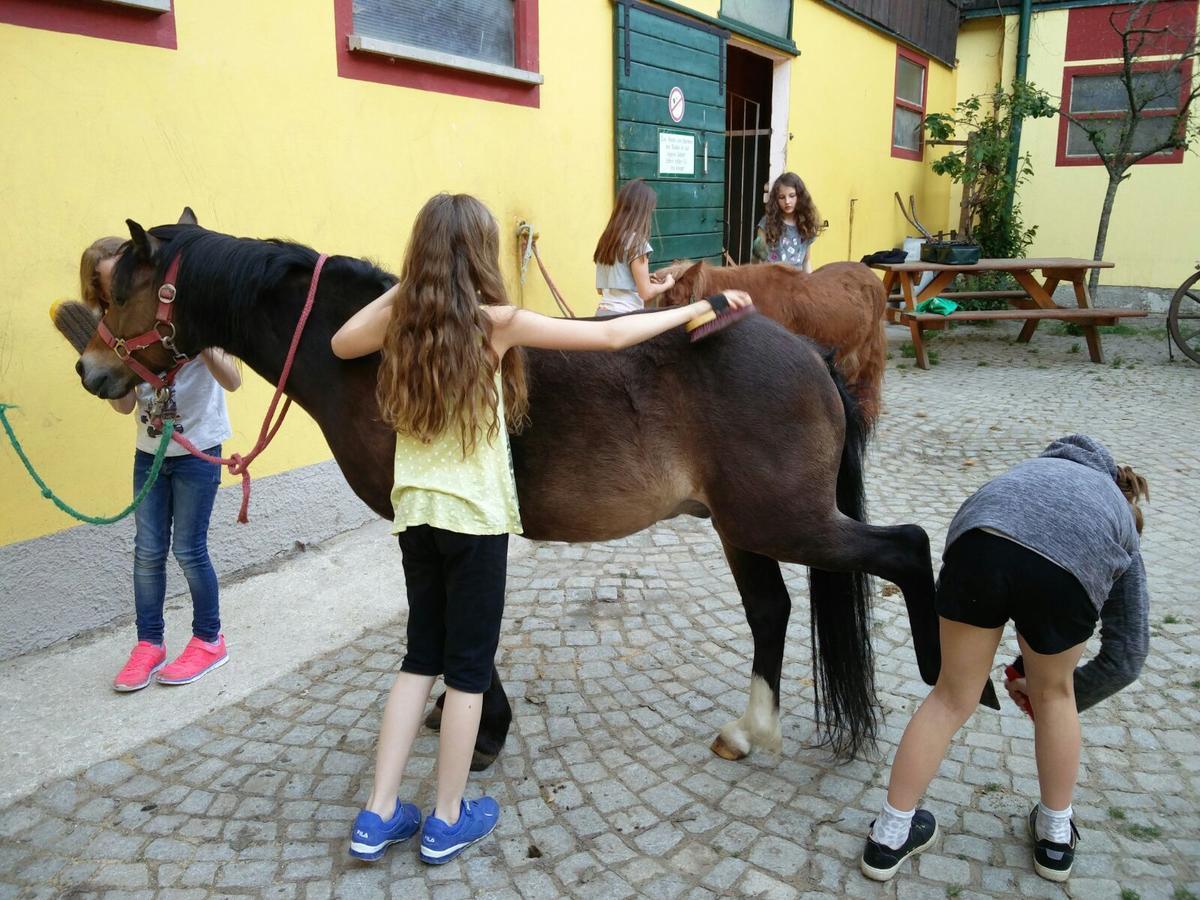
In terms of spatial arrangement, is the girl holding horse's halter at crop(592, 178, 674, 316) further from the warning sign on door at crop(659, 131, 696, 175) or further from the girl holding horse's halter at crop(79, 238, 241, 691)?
the girl holding horse's halter at crop(79, 238, 241, 691)

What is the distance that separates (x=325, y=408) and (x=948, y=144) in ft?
41.6

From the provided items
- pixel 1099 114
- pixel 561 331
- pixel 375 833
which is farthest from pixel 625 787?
pixel 1099 114

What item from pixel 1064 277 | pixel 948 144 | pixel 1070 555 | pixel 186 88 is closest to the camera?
pixel 1070 555

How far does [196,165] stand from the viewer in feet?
12.1

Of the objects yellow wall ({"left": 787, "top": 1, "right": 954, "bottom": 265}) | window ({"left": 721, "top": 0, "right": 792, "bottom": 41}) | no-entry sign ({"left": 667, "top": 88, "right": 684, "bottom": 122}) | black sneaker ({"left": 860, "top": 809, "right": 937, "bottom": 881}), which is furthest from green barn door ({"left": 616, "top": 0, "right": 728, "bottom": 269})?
black sneaker ({"left": 860, "top": 809, "right": 937, "bottom": 881})

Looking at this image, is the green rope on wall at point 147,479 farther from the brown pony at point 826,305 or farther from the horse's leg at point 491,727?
the brown pony at point 826,305

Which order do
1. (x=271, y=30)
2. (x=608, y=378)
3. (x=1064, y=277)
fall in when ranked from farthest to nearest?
(x=1064, y=277) < (x=271, y=30) < (x=608, y=378)

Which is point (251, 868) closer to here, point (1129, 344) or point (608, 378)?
point (608, 378)

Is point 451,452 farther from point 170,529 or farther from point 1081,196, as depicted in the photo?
point 1081,196

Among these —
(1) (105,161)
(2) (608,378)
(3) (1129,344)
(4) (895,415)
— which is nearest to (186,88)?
(1) (105,161)

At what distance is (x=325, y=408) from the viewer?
244 centimetres

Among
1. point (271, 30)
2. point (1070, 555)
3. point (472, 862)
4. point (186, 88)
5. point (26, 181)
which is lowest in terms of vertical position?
point (472, 862)

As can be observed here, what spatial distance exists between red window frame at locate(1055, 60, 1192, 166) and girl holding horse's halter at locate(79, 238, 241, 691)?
13274mm

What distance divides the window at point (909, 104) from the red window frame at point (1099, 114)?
208 centimetres
